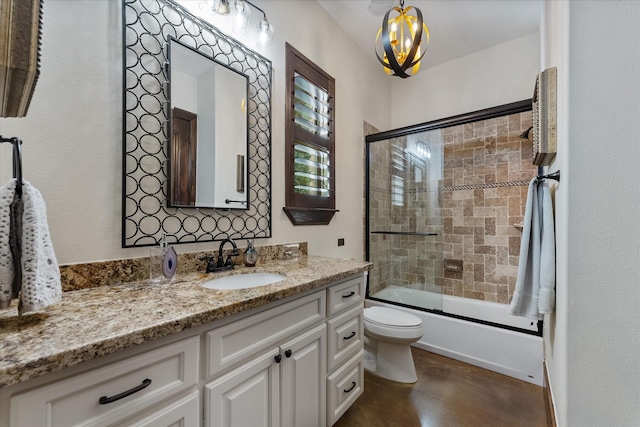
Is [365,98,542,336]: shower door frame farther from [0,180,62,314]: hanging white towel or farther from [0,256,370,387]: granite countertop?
[0,180,62,314]: hanging white towel

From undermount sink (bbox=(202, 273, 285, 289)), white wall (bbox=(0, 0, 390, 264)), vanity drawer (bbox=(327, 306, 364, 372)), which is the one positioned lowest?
vanity drawer (bbox=(327, 306, 364, 372))

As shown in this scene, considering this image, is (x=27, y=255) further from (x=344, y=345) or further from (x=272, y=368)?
(x=344, y=345)

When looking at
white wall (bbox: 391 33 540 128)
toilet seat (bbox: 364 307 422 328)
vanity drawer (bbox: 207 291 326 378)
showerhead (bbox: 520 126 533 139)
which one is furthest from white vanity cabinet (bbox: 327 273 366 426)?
white wall (bbox: 391 33 540 128)

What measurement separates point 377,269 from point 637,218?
2.18 meters

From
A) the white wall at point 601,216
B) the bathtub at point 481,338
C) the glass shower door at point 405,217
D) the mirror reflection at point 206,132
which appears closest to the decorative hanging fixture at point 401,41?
the white wall at point 601,216

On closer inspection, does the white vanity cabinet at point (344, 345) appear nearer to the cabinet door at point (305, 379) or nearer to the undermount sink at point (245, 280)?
the cabinet door at point (305, 379)

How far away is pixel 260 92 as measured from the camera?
5.90 feet

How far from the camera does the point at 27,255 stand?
2.21 feet

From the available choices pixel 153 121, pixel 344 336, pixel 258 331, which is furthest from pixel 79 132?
pixel 344 336

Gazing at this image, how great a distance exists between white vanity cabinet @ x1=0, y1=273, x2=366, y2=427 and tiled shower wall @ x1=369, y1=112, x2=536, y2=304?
5.19 ft

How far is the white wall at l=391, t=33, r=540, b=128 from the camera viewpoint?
2656 mm

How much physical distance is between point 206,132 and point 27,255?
0.99 meters

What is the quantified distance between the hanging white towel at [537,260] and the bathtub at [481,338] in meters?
0.74

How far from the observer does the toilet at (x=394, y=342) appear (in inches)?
76.3
